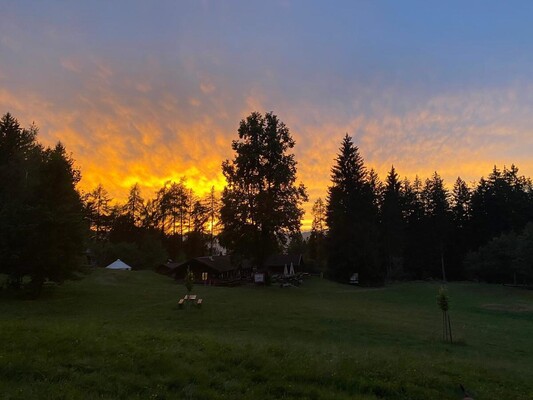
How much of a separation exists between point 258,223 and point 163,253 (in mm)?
45737

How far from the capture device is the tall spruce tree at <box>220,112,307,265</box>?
50.1 meters

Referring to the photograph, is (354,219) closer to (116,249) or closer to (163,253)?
(163,253)

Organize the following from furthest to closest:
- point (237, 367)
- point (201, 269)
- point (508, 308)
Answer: point (201, 269) < point (508, 308) < point (237, 367)

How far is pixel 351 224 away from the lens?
70250 mm

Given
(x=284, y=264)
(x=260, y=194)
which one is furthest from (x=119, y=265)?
(x=260, y=194)

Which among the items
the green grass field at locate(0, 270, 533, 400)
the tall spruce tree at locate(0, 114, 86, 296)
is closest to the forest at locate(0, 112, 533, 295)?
the tall spruce tree at locate(0, 114, 86, 296)

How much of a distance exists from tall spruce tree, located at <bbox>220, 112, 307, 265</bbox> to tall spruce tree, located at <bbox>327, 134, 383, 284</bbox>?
20.9 m

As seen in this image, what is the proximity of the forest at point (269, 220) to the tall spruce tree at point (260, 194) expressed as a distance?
13cm

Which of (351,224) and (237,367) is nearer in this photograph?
(237,367)

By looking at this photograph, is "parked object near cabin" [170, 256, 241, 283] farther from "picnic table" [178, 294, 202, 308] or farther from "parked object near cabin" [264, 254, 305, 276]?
"picnic table" [178, 294, 202, 308]

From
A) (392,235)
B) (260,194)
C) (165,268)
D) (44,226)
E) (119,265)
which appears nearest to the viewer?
(44,226)

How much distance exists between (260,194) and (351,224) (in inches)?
993

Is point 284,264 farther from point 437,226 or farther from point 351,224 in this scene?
point 437,226

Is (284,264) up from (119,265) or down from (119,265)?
up
